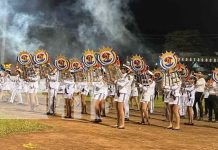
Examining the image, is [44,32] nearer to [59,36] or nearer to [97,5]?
[59,36]

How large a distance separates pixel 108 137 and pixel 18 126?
9.30ft

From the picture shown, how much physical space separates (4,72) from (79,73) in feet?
26.2

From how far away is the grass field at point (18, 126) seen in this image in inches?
464

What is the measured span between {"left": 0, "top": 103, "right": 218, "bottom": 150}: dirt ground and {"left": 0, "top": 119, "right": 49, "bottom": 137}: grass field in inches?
15.4

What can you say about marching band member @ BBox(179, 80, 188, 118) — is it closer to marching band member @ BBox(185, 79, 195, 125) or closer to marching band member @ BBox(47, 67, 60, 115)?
marching band member @ BBox(185, 79, 195, 125)

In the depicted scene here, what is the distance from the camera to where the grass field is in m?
11.8

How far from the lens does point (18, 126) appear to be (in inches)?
495

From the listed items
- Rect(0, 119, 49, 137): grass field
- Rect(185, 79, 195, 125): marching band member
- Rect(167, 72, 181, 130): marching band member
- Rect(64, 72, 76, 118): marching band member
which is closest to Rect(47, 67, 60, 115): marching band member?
Rect(64, 72, 76, 118): marching band member

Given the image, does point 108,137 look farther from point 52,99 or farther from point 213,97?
point 213,97

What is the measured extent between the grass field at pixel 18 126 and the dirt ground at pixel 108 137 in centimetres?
39

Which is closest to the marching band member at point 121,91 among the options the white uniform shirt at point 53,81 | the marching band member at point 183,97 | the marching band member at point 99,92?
the marching band member at point 99,92

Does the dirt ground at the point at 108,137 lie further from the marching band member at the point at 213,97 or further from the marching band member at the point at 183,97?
the marching band member at the point at 213,97

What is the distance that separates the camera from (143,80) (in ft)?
50.8

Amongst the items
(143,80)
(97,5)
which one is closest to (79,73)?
(143,80)
